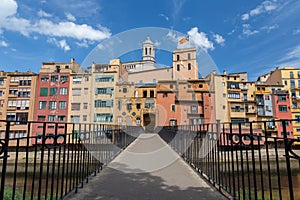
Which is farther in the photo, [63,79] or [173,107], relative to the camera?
[173,107]

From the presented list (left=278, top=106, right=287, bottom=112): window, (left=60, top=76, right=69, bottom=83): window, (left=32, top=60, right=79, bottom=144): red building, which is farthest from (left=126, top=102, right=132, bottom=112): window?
(left=278, top=106, right=287, bottom=112): window

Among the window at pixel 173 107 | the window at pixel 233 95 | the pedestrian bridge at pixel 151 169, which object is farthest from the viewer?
the window at pixel 233 95

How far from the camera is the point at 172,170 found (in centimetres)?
452

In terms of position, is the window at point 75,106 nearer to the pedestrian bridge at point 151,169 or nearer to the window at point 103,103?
the window at point 103,103

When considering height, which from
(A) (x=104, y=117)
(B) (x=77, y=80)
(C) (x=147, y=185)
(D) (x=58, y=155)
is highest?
(B) (x=77, y=80)

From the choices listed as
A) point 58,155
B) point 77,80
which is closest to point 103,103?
point 77,80

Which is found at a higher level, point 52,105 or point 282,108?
point 52,105

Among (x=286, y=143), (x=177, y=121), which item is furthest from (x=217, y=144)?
(x=177, y=121)

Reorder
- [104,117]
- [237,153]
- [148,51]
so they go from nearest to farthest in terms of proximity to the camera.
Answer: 1. [237,153]
2. [104,117]
3. [148,51]

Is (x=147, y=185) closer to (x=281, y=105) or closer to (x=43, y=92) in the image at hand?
(x=43, y=92)

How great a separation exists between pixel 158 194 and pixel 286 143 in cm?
198

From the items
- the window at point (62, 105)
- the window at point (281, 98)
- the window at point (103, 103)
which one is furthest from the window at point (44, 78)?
the window at point (281, 98)

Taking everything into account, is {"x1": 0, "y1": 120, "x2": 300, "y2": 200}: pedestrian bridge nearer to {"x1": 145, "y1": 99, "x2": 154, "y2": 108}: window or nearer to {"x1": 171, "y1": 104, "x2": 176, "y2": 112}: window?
{"x1": 171, "y1": 104, "x2": 176, "y2": 112}: window

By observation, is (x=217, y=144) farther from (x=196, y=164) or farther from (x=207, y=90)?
(x=207, y=90)
